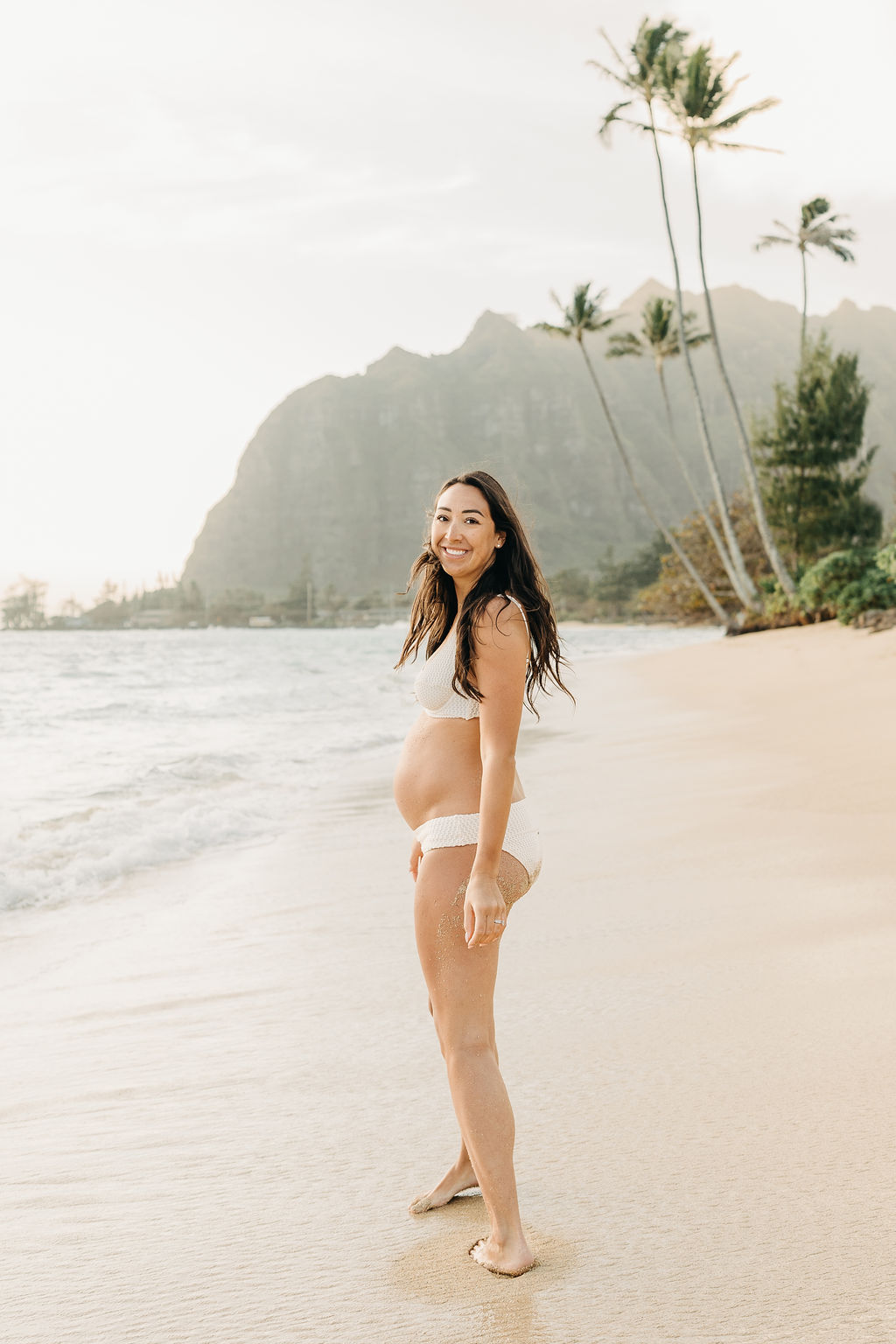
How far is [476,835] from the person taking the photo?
1.97m

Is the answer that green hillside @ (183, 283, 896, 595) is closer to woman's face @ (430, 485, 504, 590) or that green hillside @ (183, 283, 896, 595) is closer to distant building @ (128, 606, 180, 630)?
distant building @ (128, 606, 180, 630)

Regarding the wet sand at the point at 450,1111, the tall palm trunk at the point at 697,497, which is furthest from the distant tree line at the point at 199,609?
the wet sand at the point at 450,1111

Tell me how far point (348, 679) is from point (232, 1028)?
984 inches

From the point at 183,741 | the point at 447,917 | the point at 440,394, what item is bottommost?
the point at 183,741

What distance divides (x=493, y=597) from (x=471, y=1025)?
0.87 m

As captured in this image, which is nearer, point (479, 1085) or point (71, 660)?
point (479, 1085)

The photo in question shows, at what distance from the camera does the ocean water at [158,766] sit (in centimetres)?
655

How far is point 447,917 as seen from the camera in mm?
1944

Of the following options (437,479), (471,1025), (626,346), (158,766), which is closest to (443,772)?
(471,1025)

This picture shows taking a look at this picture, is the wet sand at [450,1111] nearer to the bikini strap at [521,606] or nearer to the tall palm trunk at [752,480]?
the bikini strap at [521,606]

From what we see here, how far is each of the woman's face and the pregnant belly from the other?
347mm

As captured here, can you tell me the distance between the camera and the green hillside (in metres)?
174

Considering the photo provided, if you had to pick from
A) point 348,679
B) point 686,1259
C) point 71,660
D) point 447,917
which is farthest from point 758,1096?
point 71,660

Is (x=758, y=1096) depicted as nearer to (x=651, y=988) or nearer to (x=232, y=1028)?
(x=651, y=988)
